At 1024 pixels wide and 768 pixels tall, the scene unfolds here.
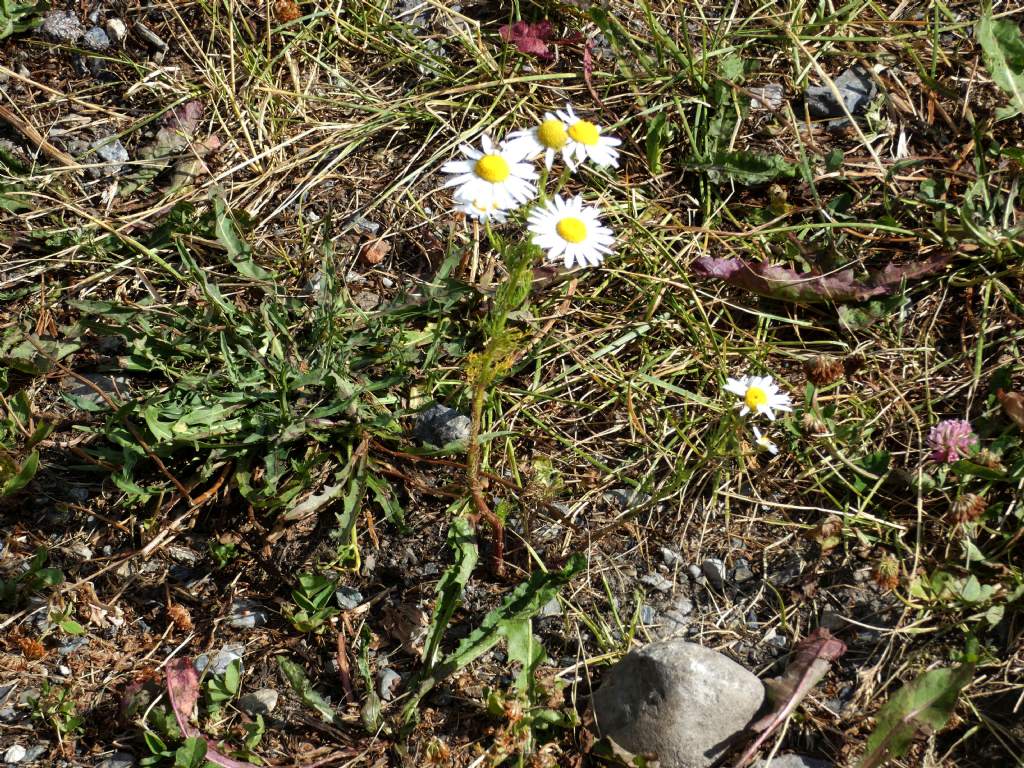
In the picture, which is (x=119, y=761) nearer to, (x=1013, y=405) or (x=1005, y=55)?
(x=1013, y=405)

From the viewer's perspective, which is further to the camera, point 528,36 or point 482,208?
point 528,36

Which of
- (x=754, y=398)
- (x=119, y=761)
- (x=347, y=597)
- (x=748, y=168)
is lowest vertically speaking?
(x=119, y=761)

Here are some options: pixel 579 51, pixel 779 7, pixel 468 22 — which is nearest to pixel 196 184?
pixel 468 22

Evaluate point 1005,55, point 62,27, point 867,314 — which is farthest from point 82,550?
point 1005,55

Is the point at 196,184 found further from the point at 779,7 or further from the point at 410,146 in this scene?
the point at 779,7

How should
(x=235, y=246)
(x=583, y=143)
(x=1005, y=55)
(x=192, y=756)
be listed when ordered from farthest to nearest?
(x=1005, y=55) < (x=235, y=246) < (x=583, y=143) < (x=192, y=756)
